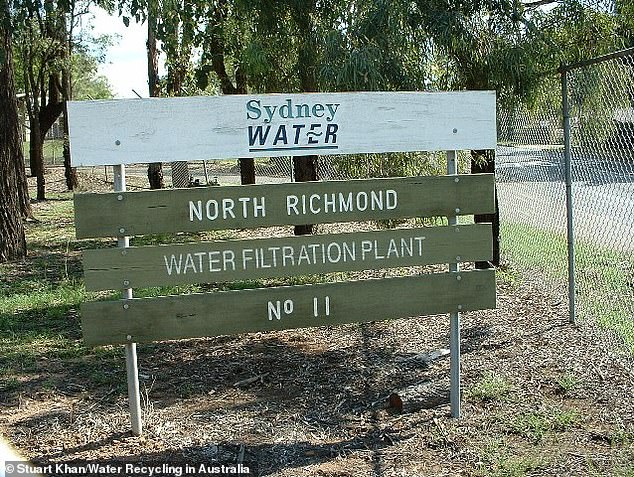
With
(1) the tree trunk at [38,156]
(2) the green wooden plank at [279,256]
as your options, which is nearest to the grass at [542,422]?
(2) the green wooden plank at [279,256]

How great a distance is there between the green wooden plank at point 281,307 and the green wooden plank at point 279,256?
0.12m

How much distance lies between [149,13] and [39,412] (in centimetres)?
510

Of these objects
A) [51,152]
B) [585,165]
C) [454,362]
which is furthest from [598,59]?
[51,152]

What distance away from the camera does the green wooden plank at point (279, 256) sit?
4230mm

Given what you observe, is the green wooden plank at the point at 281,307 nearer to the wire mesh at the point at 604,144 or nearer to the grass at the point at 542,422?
the grass at the point at 542,422

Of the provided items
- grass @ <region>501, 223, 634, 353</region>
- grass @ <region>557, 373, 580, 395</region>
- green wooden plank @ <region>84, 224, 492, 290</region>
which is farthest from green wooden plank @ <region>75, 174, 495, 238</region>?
grass @ <region>501, 223, 634, 353</region>

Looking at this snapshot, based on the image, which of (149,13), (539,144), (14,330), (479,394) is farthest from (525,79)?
(14,330)

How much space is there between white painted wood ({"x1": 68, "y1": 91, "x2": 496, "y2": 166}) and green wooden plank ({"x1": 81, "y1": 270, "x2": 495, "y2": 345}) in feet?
2.59

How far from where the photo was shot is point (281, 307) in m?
4.44

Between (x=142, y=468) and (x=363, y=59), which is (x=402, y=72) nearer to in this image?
(x=363, y=59)

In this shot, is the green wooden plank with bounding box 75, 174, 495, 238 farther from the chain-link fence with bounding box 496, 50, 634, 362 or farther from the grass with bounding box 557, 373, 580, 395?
the chain-link fence with bounding box 496, 50, 634, 362

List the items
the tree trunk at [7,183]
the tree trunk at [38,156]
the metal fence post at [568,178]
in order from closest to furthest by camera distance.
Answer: the metal fence post at [568,178] → the tree trunk at [7,183] → the tree trunk at [38,156]

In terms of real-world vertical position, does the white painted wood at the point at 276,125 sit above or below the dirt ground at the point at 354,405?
above

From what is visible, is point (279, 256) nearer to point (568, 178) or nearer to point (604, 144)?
point (568, 178)
